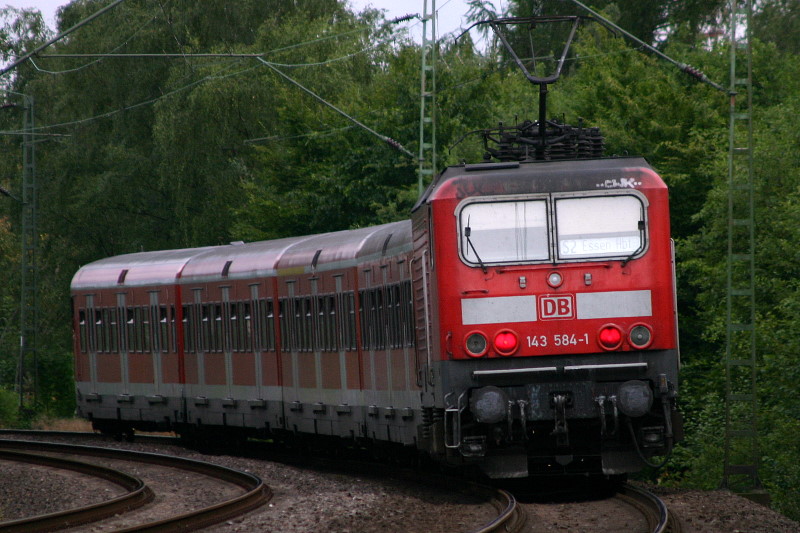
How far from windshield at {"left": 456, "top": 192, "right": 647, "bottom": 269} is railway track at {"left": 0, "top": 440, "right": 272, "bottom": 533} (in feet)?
10.9

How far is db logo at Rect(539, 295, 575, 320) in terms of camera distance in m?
13.1

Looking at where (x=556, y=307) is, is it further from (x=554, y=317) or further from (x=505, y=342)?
(x=505, y=342)

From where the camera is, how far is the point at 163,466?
21.2 meters

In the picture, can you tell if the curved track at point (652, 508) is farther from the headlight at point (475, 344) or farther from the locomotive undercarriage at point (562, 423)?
the headlight at point (475, 344)

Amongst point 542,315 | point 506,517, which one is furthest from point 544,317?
point 506,517

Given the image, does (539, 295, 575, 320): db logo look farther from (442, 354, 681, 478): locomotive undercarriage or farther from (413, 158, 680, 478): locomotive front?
(442, 354, 681, 478): locomotive undercarriage

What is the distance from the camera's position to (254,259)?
22.9 meters

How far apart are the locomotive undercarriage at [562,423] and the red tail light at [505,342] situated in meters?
0.30

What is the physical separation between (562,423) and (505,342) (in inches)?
32.6

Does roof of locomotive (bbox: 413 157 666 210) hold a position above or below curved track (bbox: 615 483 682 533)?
above

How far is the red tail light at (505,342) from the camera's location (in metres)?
13.1

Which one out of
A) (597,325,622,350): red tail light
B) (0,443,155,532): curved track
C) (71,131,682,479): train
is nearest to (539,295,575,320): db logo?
(71,131,682,479): train

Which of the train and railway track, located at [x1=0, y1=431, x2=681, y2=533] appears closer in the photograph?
railway track, located at [x1=0, y1=431, x2=681, y2=533]

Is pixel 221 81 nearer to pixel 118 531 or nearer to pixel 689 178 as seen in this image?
pixel 689 178
